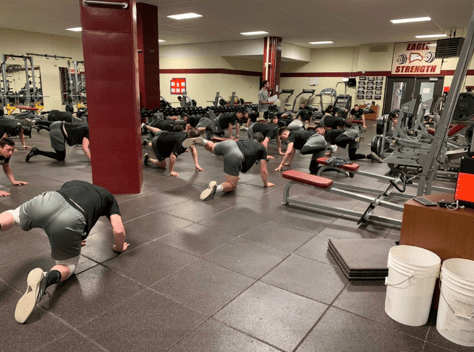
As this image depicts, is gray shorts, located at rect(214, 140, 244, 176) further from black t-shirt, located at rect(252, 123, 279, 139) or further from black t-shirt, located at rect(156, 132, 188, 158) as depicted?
black t-shirt, located at rect(252, 123, 279, 139)

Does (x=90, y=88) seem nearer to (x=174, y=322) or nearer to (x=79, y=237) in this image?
(x=79, y=237)

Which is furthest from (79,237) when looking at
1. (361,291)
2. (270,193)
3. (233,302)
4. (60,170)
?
(60,170)

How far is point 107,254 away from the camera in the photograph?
281 centimetres

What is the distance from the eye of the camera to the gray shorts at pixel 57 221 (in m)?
2.20

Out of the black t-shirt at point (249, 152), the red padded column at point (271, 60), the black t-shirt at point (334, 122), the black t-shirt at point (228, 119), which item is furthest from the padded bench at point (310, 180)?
the red padded column at point (271, 60)

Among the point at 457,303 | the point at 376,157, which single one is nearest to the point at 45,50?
the point at 376,157

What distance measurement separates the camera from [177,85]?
15922mm

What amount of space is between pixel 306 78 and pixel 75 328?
54.0 feet

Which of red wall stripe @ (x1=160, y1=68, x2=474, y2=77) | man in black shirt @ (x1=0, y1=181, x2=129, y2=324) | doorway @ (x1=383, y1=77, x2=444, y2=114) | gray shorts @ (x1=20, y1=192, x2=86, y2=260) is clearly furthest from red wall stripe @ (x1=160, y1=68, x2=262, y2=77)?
gray shorts @ (x1=20, y1=192, x2=86, y2=260)

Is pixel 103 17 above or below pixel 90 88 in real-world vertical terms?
above

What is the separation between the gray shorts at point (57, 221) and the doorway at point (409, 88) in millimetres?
14068

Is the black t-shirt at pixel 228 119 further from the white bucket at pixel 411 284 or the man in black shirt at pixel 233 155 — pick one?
the white bucket at pixel 411 284

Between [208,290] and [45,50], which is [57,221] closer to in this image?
[208,290]

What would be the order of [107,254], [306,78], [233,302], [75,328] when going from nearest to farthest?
[75,328] < [233,302] < [107,254] < [306,78]
